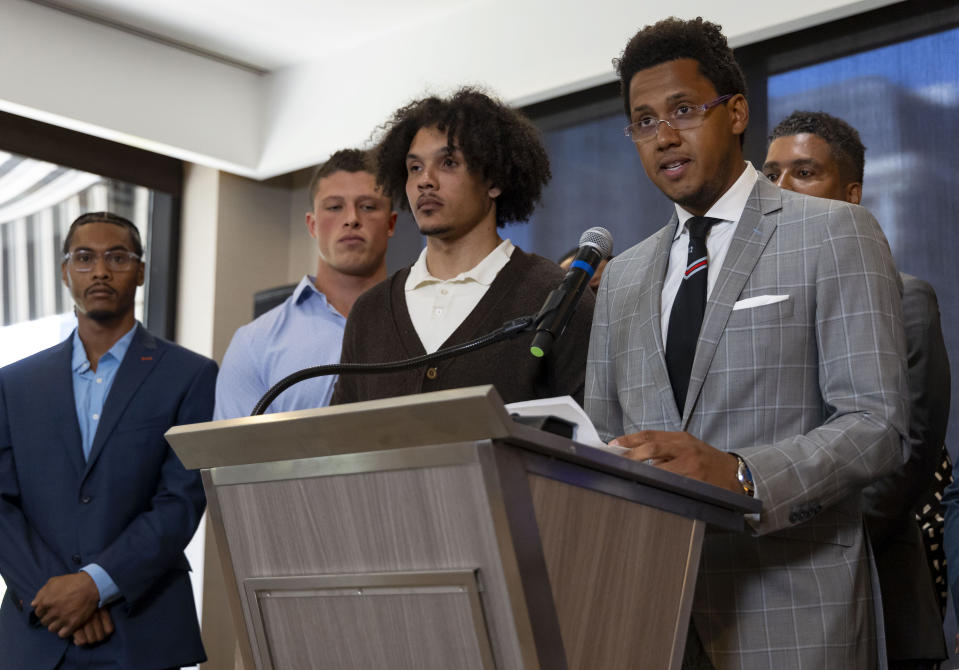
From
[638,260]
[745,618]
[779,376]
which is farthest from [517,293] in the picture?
[745,618]

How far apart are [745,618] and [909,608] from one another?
0.73m

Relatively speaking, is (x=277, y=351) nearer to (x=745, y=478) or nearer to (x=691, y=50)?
(x=691, y=50)

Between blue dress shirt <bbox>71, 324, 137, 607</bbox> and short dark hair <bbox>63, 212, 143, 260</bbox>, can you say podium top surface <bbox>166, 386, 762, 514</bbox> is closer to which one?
blue dress shirt <bbox>71, 324, 137, 607</bbox>

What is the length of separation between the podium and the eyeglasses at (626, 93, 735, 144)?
0.68 m

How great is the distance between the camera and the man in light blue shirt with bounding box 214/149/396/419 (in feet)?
10.1

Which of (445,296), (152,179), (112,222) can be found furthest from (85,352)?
(152,179)

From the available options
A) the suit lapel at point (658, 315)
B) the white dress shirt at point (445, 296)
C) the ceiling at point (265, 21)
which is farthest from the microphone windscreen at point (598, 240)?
the ceiling at point (265, 21)

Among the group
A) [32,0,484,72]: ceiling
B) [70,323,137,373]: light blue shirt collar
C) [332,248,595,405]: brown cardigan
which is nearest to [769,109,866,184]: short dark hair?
[332,248,595,405]: brown cardigan

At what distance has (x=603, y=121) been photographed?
16.0 feet

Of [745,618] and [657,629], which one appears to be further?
[745,618]

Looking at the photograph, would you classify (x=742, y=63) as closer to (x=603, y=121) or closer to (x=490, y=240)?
(x=603, y=121)

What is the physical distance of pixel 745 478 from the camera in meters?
1.41

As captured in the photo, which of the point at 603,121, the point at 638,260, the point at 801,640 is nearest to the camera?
the point at 801,640

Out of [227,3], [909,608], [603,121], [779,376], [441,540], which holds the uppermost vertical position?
[227,3]
